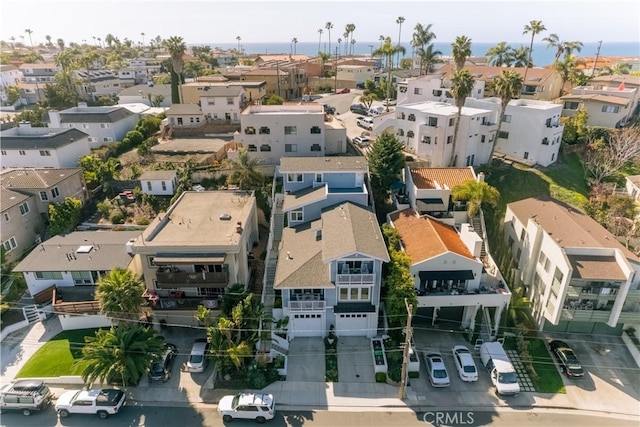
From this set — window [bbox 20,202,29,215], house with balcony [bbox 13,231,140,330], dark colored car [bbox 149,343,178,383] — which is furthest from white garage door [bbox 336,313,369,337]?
window [bbox 20,202,29,215]

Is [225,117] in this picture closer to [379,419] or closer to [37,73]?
[379,419]

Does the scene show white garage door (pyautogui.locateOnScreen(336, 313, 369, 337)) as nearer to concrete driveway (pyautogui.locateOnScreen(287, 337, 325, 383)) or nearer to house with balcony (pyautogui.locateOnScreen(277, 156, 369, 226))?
concrete driveway (pyautogui.locateOnScreen(287, 337, 325, 383))

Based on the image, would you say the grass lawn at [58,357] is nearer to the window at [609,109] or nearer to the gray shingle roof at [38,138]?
the gray shingle roof at [38,138]

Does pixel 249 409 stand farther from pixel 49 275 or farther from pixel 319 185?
pixel 49 275

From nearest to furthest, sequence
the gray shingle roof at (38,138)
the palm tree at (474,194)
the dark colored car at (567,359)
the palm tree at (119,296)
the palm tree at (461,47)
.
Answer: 1. the palm tree at (119,296)
2. the dark colored car at (567,359)
3. the palm tree at (474,194)
4. the gray shingle roof at (38,138)
5. the palm tree at (461,47)

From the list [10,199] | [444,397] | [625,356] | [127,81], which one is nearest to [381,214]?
[444,397]

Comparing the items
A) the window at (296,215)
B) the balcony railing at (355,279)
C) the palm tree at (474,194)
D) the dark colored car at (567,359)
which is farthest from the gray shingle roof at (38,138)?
the dark colored car at (567,359)
